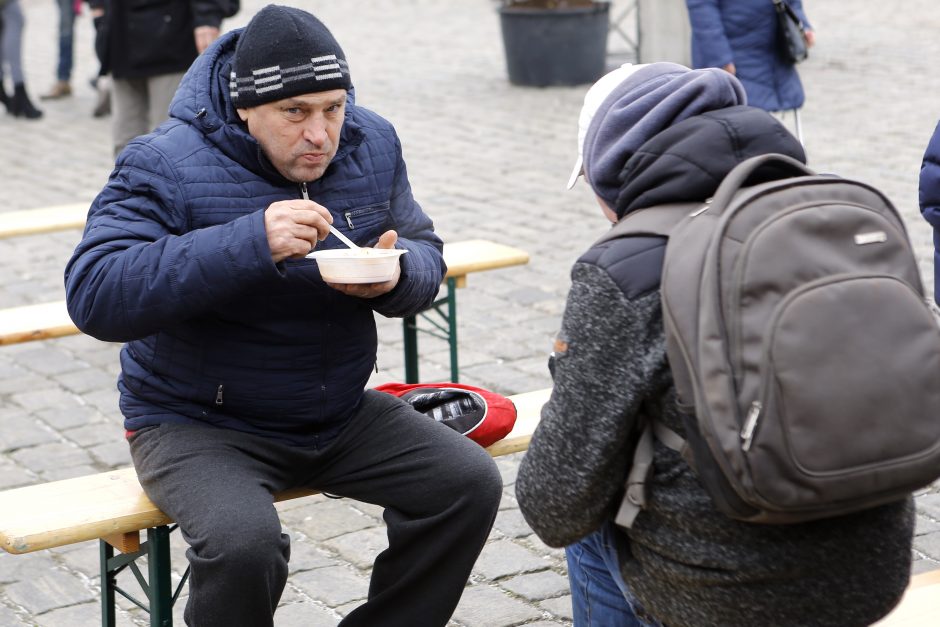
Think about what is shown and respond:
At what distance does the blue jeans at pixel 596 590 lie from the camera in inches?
98.7

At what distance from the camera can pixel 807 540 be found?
214cm

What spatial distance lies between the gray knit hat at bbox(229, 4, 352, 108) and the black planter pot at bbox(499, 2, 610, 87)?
8.63 m

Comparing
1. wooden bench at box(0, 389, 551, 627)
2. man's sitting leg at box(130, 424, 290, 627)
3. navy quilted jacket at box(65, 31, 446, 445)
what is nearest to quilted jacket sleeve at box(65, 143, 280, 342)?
navy quilted jacket at box(65, 31, 446, 445)

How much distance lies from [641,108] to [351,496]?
1.29 m

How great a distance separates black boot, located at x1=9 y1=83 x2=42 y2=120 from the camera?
453 inches

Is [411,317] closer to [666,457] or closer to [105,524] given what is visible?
[105,524]

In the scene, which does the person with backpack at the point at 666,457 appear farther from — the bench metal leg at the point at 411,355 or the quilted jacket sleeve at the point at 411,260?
the bench metal leg at the point at 411,355

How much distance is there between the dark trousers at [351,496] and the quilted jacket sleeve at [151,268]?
0.32 metres

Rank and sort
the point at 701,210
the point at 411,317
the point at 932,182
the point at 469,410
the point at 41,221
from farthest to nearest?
the point at 41,221 < the point at 411,317 < the point at 932,182 < the point at 469,410 < the point at 701,210

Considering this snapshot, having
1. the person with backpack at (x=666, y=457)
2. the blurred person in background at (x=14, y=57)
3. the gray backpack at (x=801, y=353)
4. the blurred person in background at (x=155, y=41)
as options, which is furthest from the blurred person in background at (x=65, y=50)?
the gray backpack at (x=801, y=353)

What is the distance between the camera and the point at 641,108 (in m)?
2.29

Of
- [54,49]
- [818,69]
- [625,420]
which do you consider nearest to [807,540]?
[625,420]

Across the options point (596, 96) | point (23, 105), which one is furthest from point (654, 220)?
point (23, 105)

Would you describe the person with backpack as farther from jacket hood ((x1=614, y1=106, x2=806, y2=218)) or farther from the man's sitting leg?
the man's sitting leg
